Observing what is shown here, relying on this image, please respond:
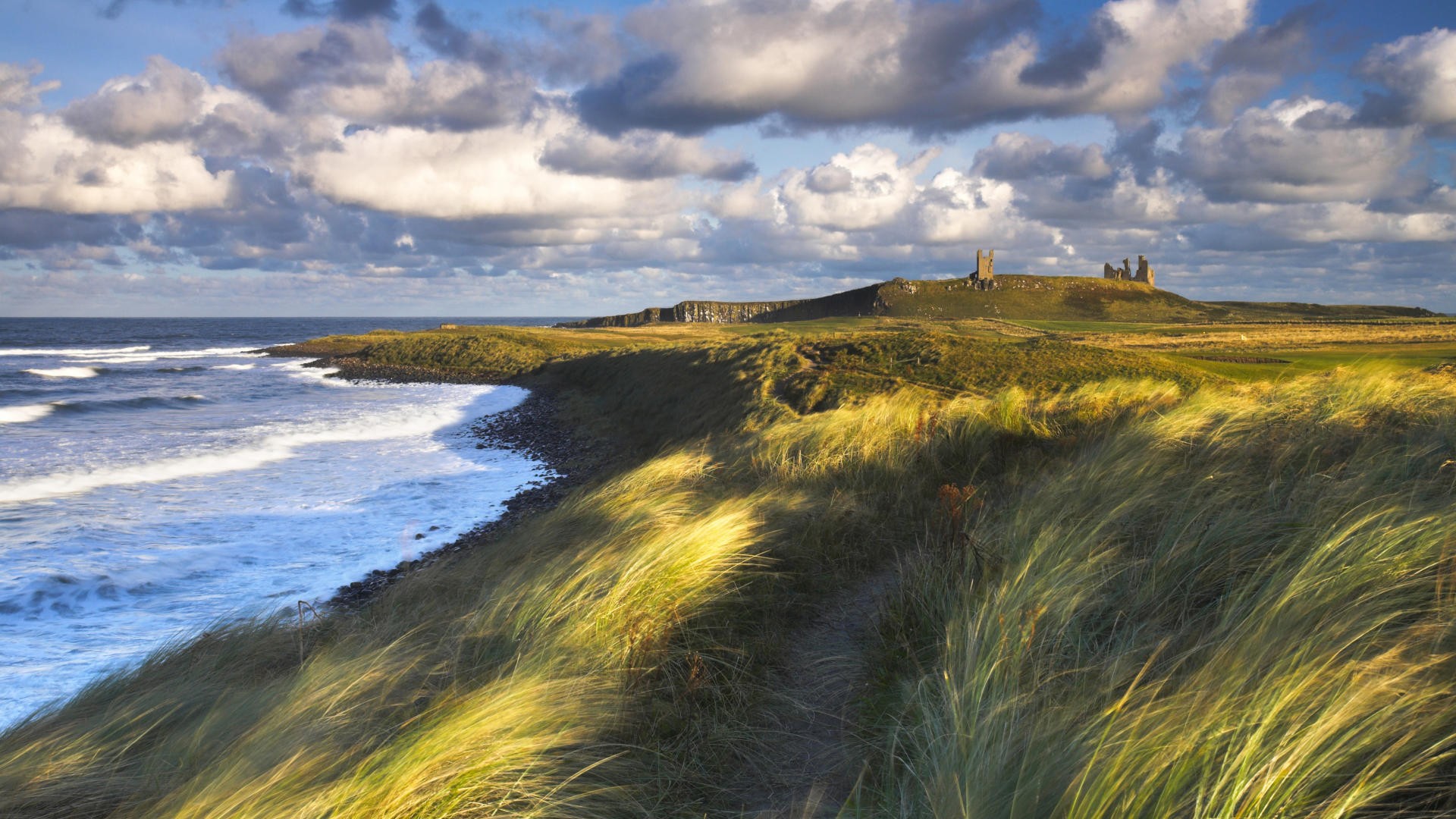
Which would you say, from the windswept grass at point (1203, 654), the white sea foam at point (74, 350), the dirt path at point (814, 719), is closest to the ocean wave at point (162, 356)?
the white sea foam at point (74, 350)

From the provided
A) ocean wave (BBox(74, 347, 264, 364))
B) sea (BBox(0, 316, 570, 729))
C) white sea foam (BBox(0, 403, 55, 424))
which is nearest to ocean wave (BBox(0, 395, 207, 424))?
white sea foam (BBox(0, 403, 55, 424))

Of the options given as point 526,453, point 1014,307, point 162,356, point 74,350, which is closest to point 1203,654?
point 526,453

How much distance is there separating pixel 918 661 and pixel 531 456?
15894 mm

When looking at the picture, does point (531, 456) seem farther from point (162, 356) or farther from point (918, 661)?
point (162, 356)

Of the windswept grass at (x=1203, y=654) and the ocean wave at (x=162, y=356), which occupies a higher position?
the windswept grass at (x=1203, y=654)

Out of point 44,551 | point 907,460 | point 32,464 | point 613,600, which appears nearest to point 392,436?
point 32,464

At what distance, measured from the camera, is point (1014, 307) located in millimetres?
78062

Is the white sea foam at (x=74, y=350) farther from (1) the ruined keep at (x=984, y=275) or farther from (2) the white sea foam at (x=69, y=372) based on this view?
(1) the ruined keep at (x=984, y=275)

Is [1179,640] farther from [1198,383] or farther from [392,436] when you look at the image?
[392,436]

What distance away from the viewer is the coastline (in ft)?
30.4

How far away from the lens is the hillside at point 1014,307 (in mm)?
75312

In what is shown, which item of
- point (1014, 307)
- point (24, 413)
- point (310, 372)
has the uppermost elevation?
point (1014, 307)

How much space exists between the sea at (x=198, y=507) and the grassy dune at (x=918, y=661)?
107 inches

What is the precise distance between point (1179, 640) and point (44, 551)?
13873 millimetres
